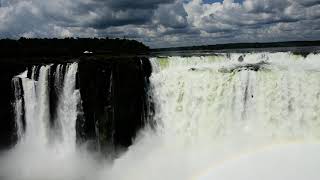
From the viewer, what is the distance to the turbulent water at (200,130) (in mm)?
13484

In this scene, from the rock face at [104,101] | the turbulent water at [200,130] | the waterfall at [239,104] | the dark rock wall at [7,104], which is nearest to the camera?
the turbulent water at [200,130]

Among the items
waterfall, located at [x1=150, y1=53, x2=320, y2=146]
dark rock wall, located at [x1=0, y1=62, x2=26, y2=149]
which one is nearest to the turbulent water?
waterfall, located at [x1=150, y1=53, x2=320, y2=146]

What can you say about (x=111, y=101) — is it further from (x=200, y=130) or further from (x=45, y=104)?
(x=200, y=130)

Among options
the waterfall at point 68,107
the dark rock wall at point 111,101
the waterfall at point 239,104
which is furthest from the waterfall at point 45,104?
the waterfall at point 239,104

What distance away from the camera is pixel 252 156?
13219 millimetres

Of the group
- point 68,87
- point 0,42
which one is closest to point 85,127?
point 68,87

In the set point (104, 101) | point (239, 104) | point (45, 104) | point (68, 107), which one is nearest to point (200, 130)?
point (239, 104)

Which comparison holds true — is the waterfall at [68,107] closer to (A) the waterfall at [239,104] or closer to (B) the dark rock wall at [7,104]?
(B) the dark rock wall at [7,104]

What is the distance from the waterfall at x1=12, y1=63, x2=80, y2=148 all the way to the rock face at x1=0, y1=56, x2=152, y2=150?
0.24m

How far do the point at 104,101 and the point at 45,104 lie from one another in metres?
2.28

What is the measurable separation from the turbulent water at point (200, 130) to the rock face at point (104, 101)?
1.14 ft

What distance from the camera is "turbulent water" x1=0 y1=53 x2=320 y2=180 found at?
13.5 meters

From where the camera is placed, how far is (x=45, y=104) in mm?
16547

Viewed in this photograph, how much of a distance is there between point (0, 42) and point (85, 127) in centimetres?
2607
